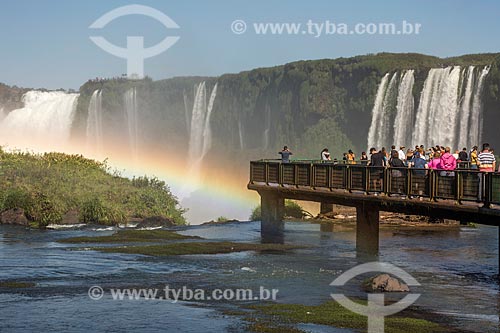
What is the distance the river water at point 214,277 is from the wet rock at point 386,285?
40 cm

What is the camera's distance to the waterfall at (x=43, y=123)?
109 m

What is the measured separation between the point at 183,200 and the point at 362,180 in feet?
165

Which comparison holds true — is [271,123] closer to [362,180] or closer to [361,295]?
[362,180]

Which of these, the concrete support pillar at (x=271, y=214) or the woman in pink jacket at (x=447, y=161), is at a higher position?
the woman in pink jacket at (x=447, y=161)

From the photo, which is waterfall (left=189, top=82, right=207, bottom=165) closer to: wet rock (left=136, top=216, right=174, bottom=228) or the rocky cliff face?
the rocky cliff face

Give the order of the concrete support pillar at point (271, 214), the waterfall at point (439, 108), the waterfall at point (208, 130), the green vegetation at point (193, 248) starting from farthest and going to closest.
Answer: the waterfall at point (208, 130)
the waterfall at point (439, 108)
the concrete support pillar at point (271, 214)
the green vegetation at point (193, 248)

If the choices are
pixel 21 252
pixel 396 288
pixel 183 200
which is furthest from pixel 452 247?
pixel 183 200

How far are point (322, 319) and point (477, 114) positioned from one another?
5236 cm

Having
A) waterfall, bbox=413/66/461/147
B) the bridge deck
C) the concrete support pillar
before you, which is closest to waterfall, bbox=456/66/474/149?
waterfall, bbox=413/66/461/147

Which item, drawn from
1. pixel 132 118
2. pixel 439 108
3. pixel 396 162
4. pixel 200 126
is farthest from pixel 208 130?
pixel 396 162

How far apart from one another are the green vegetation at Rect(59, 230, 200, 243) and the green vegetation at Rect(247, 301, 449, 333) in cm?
1486

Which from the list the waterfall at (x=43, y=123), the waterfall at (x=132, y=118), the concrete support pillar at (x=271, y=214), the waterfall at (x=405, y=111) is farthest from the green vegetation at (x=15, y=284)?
the waterfall at (x=132, y=118)

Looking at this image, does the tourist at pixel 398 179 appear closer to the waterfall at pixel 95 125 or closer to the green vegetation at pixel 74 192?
the green vegetation at pixel 74 192

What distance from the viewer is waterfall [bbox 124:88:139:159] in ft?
377
